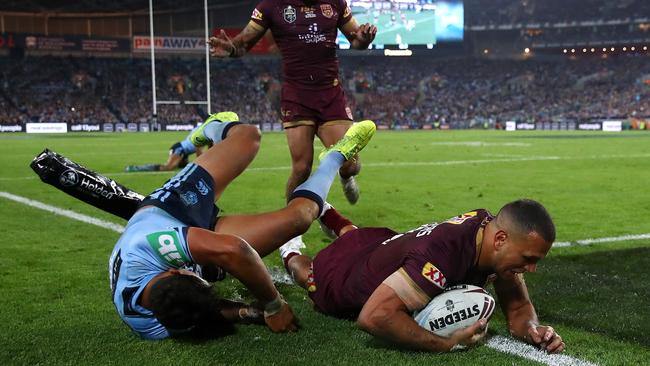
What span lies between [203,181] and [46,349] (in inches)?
55.1

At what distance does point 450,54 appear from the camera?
202 ft

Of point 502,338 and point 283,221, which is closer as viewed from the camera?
point 502,338

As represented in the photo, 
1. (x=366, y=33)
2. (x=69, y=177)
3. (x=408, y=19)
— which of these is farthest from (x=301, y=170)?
(x=408, y=19)

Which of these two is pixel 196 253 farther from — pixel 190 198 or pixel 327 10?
pixel 327 10

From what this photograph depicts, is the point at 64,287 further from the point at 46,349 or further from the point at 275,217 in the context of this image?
the point at 275,217

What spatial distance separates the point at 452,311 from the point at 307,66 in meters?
4.02

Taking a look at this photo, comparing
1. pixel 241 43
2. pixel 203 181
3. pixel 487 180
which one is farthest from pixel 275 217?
pixel 487 180

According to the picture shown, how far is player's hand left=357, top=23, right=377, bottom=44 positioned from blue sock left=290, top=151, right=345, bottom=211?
1908 millimetres

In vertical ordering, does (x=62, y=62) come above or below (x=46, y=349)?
above

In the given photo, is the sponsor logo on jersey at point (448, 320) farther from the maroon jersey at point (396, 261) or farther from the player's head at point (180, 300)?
the player's head at point (180, 300)

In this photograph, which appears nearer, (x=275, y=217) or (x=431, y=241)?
(x=431, y=241)

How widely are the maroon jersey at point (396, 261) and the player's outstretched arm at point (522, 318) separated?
0.20m

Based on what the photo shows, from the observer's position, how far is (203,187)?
429 centimetres

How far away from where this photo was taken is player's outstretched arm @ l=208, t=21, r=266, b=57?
596 cm
